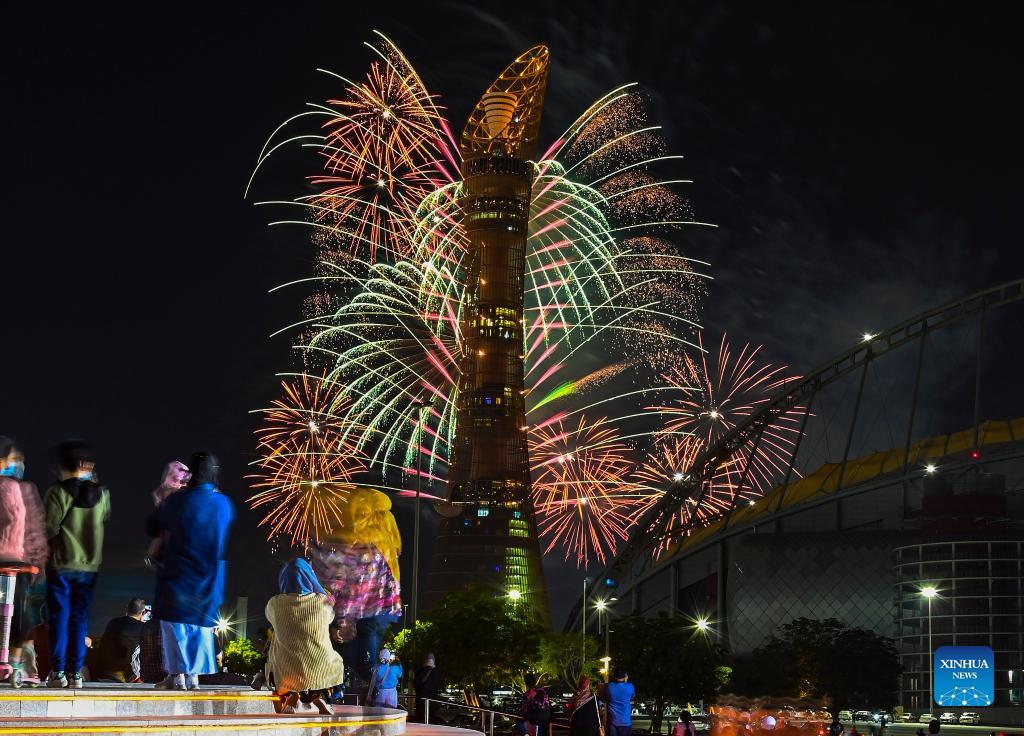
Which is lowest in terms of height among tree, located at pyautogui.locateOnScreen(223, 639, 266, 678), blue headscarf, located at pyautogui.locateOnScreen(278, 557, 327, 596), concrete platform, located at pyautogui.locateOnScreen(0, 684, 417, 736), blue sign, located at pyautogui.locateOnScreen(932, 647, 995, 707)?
tree, located at pyautogui.locateOnScreen(223, 639, 266, 678)

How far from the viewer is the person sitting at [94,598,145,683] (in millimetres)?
19312

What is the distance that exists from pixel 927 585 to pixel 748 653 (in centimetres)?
1754

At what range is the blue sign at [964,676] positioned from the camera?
58.6m

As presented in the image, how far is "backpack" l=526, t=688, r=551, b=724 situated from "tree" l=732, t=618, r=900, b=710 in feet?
275

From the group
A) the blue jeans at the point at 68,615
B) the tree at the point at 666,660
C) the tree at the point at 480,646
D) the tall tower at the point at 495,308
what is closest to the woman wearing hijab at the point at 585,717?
the blue jeans at the point at 68,615

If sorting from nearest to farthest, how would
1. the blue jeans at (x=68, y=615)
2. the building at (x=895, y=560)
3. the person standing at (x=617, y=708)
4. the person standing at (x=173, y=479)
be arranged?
the blue jeans at (x=68, y=615), the person standing at (x=173, y=479), the person standing at (x=617, y=708), the building at (x=895, y=560)

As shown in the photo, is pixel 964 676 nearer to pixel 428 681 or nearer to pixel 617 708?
pixel 428 681

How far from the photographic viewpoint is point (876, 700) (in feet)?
347

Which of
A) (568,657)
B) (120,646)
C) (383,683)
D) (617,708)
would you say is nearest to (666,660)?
(568,657)

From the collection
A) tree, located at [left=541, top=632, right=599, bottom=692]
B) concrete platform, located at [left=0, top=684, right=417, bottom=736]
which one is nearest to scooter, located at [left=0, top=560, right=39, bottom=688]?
concrete platform, located at [left=0, top=684, right=417, bottom=736]

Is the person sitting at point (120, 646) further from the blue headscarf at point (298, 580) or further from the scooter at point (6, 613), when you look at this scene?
the scooter at point (6, 613)

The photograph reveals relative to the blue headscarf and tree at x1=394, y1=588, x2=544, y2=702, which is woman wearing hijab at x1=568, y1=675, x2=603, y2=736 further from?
tree at x1=394, y1=588, x2=544, y2=702

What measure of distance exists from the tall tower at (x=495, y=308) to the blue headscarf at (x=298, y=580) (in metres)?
123

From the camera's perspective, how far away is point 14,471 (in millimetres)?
14062
